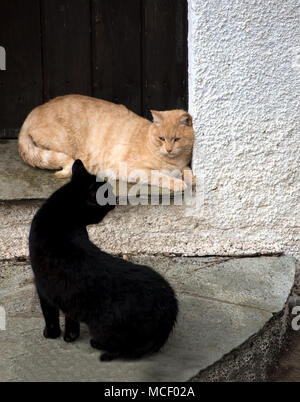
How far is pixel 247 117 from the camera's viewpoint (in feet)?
10.8

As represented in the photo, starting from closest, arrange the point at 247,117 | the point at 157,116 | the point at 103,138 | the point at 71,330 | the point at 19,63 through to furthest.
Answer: the point at 71,330, the point at 247,117, the point at 157,116, the point at 103,138, the point at 19,63

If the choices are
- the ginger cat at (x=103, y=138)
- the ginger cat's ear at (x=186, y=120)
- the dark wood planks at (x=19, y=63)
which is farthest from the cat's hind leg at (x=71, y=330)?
the dark wood planks at (x=19, y=63)

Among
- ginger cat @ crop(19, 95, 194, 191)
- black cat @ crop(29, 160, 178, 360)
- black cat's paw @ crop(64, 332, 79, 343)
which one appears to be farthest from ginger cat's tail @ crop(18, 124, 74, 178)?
black cat's paw @ crop(64, 332, 79, 343)

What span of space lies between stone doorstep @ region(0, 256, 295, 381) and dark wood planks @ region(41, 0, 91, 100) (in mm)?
1375

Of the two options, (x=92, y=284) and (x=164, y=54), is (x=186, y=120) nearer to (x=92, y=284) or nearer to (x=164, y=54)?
(x=164, y=54)

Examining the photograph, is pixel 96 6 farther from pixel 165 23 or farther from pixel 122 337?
pixel 122 337

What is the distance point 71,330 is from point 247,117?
1.59m

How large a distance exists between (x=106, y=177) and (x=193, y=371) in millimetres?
1787

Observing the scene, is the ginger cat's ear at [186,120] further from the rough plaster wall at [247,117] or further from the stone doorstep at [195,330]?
the stone doorstep at [195,330]

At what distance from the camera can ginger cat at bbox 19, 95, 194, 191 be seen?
3605 millimetres

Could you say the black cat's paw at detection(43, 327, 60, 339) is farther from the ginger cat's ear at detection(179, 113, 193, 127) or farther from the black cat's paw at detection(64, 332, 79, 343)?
the ginger cat's ear at detection(179, 113, 193, 127)

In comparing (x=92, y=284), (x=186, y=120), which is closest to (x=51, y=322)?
(x=92, y=284)

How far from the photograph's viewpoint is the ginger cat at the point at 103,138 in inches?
142
